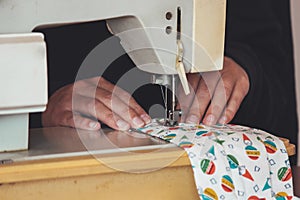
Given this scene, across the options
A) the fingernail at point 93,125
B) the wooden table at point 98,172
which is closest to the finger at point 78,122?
the fingernail at point 93,125

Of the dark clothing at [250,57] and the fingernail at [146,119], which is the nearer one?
the fingernail at [146,119]

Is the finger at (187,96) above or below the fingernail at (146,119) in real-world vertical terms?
above

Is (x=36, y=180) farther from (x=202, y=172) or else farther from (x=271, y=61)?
(x=271, y=61)

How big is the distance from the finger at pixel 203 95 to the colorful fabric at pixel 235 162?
4.4 inches

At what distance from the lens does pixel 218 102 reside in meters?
1.56

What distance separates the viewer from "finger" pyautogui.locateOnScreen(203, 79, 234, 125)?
1512 mm

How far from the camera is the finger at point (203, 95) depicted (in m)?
1.53

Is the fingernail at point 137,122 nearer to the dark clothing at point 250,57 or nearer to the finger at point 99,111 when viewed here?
the finger at point 99,111

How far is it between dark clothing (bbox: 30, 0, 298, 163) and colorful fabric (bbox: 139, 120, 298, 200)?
466 mm

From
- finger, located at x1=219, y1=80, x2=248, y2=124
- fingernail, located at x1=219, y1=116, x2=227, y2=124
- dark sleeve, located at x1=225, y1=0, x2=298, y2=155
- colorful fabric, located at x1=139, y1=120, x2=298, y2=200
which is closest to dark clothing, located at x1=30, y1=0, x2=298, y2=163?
dark sleeve, located at x1=225, y1=0, x2=298, y2=155

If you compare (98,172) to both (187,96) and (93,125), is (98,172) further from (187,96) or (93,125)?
(187,96)

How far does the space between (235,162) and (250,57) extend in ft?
2.00

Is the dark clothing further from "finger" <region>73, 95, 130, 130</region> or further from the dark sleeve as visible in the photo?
"finger" <region>73, 95, 130, 130</region>

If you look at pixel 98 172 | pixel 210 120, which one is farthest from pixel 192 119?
pixel 98 172
